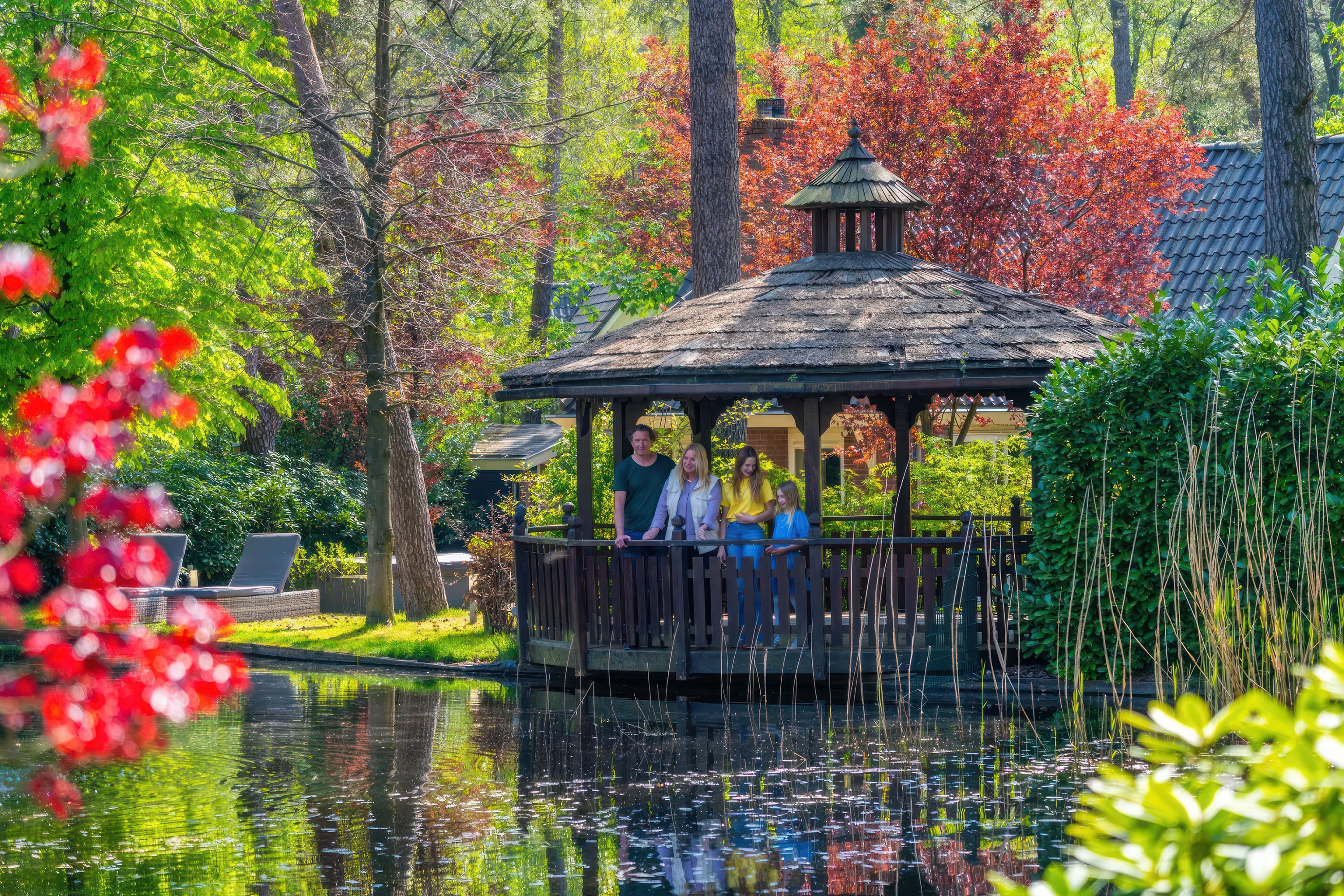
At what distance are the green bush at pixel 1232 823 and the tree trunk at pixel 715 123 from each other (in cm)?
1413

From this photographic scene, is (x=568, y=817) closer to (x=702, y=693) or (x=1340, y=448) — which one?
(x=702, y=693)

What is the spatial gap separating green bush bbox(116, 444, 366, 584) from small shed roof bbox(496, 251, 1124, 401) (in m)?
10.6

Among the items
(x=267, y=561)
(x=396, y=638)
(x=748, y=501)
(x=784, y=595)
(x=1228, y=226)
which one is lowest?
(x=396, y=638)

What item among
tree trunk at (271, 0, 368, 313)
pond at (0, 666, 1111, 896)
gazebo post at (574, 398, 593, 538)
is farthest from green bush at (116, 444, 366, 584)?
pond at (0, 666, 1111, 896)

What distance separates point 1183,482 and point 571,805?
4.04 m

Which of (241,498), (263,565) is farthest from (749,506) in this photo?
(241,498)

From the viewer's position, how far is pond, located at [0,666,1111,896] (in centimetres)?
678

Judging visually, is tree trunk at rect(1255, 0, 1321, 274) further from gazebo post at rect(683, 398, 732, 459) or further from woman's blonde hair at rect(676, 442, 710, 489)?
woman's blonde hair at rect(676, 442, 710, 489)

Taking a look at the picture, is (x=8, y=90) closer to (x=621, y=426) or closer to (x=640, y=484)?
(x=640, y=484)

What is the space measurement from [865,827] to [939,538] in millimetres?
4654

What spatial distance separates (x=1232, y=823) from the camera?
8.04 feet

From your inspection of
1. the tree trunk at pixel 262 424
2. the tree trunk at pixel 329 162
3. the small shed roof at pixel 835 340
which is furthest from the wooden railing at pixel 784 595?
the tree trunk at pixel 262 424

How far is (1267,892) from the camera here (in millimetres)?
2332

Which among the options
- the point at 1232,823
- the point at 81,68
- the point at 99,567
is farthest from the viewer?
the point at 81,68
